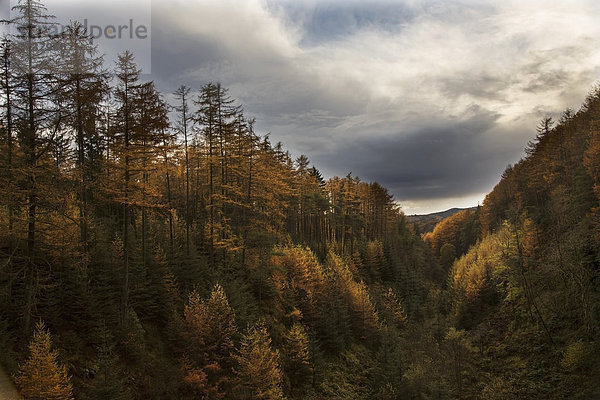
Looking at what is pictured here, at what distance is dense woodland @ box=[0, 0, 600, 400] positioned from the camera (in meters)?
13.1

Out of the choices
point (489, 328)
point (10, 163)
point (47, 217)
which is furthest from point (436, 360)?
point (10, 163)

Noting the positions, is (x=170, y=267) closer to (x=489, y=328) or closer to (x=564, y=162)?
(x=489, y=328)

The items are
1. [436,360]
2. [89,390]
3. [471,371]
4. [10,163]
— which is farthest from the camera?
[436,360]

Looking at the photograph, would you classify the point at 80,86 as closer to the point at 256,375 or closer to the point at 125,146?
the point at 125,146

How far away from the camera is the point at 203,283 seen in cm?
2281

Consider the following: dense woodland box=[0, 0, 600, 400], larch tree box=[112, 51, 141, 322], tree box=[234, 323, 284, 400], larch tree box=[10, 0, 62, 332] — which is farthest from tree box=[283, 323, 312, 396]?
larch tree box=[10, 0, 62, 332]

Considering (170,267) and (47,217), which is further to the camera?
(170,267)

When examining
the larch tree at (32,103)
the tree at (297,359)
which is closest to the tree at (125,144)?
the larch tree at (32,103)

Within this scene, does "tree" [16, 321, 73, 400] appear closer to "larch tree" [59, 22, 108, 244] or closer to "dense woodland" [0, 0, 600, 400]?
"dense woodland" [0, 0, 600, 400]

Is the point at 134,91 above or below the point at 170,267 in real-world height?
above

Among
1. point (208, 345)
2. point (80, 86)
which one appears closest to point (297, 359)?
point (208, 345)

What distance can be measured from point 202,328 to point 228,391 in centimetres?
400

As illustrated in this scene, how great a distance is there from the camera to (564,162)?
46969 millimetres

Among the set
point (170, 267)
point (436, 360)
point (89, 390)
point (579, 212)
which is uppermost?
point (579, 212)
